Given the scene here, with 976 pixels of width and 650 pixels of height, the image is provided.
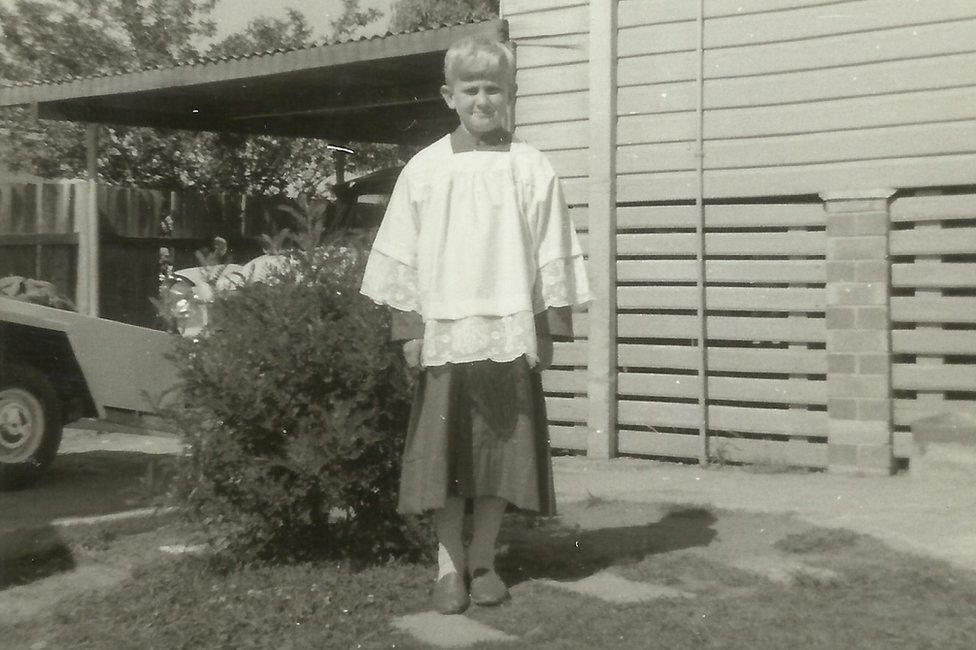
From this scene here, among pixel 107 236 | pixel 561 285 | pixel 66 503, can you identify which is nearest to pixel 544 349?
pixel 561 285

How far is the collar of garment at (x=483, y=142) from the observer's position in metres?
4.17

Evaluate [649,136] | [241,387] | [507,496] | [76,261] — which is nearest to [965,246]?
[649,136]

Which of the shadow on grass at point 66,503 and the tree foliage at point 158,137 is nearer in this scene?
the shadow on grass at point 66,503

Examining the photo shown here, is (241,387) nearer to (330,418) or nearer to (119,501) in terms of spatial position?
(330,418)

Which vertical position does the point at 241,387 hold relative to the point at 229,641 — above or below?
above

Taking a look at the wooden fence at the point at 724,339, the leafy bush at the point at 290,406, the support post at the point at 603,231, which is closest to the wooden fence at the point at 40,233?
the wooden fence at the point at 724,339

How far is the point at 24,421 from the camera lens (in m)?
6.67

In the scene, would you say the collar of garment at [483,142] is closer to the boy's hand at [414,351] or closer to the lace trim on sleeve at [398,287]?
the lace trim on sleeve at [398,287]

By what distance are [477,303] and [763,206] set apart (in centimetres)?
390

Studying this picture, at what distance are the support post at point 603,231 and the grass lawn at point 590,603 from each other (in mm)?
2770

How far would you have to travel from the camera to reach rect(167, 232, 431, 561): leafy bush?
436cm

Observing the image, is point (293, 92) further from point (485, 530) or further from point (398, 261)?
point (485, 530)

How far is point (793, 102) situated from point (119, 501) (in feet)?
14.3

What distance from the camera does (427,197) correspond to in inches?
164
